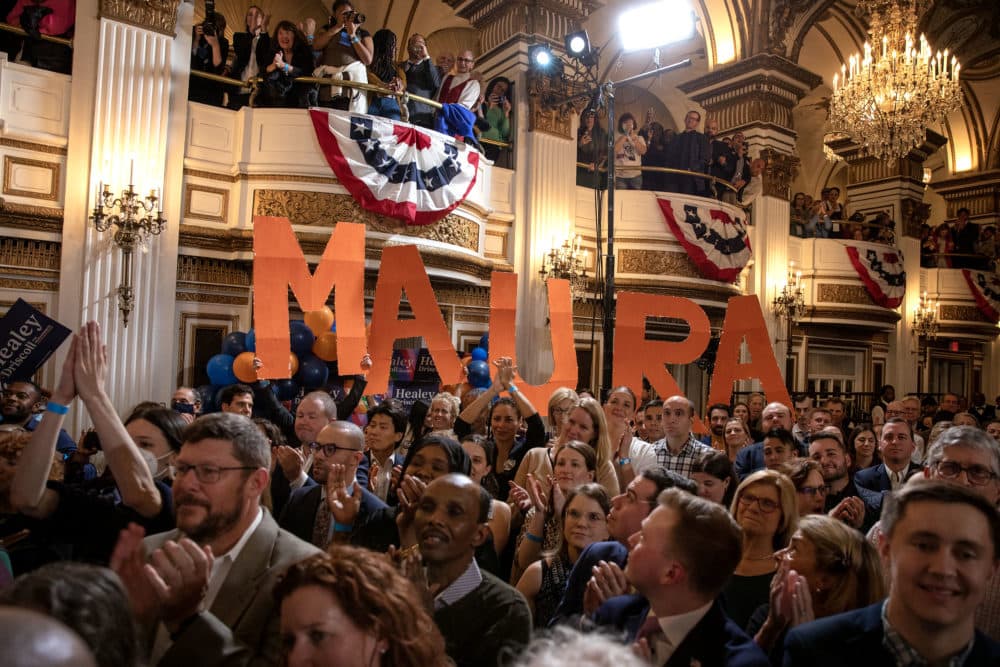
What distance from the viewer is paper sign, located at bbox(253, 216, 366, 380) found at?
6.46m

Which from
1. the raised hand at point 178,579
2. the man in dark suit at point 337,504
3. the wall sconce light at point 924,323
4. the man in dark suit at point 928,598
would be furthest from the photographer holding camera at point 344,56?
the wall sconce light at point 924,323

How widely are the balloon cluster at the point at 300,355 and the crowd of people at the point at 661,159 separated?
5.81 meters

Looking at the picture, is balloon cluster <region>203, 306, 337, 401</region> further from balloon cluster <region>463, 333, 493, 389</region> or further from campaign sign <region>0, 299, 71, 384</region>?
campaign sign <region>0, 299, 71, 384</region>

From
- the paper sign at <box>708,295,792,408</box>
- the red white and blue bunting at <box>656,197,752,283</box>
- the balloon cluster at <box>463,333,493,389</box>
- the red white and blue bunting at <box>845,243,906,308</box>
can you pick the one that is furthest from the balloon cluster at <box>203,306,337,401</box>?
Answer: the red white and blue bunting at <box>845,243,906,308</box>

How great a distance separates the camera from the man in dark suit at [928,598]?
1.70 metres

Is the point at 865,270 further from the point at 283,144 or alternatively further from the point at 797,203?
the point at 283,144

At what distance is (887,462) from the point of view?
4.70 metres

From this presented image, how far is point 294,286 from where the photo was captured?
6.94m

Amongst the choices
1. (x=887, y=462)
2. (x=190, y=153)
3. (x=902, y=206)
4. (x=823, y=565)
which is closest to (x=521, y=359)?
(x=190, y=153)

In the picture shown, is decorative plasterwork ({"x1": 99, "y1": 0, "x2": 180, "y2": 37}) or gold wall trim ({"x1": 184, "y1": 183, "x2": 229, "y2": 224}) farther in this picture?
gold wall trim ({"x1": 184, "y1": 183, "x2": 229, "y2": 224})

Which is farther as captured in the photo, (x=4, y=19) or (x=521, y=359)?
(x=521, y=359)

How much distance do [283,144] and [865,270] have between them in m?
12.1

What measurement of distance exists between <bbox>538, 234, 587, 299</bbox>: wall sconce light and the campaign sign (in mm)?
7475

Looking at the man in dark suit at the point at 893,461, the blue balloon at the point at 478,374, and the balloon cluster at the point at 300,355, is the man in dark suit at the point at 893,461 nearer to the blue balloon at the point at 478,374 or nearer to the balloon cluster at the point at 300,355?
the blue balloon at the point at 478,374
